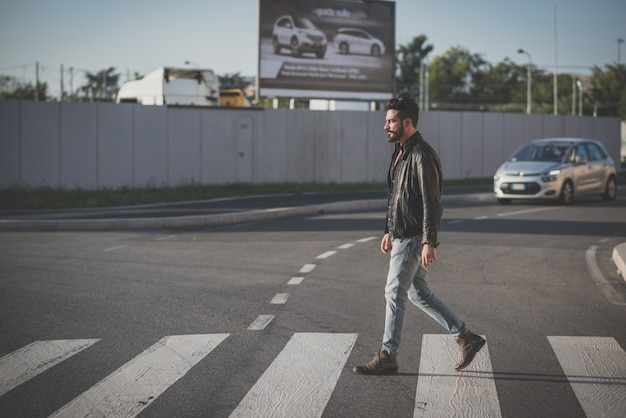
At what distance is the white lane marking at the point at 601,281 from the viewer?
997cm

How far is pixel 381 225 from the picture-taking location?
19.2 m

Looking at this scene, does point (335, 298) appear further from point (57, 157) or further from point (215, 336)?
point (57, 157)

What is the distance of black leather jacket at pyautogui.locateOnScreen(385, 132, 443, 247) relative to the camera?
633 centimetres

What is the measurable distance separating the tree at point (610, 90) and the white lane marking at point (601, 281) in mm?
82772

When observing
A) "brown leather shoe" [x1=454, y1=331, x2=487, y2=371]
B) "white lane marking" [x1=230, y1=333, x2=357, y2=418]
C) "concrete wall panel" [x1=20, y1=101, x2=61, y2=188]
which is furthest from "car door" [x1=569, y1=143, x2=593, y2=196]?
"brown leather shoe" [x1=454, y1=331, x2=487, y2=371]

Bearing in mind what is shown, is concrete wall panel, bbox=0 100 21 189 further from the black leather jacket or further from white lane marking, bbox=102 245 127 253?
the black leather jacket

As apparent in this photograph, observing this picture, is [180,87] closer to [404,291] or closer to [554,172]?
[554,172]

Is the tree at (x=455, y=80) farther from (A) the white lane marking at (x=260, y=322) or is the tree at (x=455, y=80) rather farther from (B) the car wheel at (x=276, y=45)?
(A) the white lane marking at (x=260, y=322)

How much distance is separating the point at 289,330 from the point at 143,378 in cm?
201

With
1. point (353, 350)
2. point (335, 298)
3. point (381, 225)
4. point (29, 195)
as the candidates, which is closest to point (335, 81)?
Result: point (29, 195)

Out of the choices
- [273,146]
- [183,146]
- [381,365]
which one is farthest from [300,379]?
[273,146]

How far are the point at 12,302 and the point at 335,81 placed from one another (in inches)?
1087

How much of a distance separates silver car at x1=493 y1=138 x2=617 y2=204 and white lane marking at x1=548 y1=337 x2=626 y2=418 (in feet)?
55.9

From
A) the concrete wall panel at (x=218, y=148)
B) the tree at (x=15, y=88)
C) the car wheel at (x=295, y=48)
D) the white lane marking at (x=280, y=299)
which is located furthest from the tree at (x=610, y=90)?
the white lane marking at (x=280, y=299)
